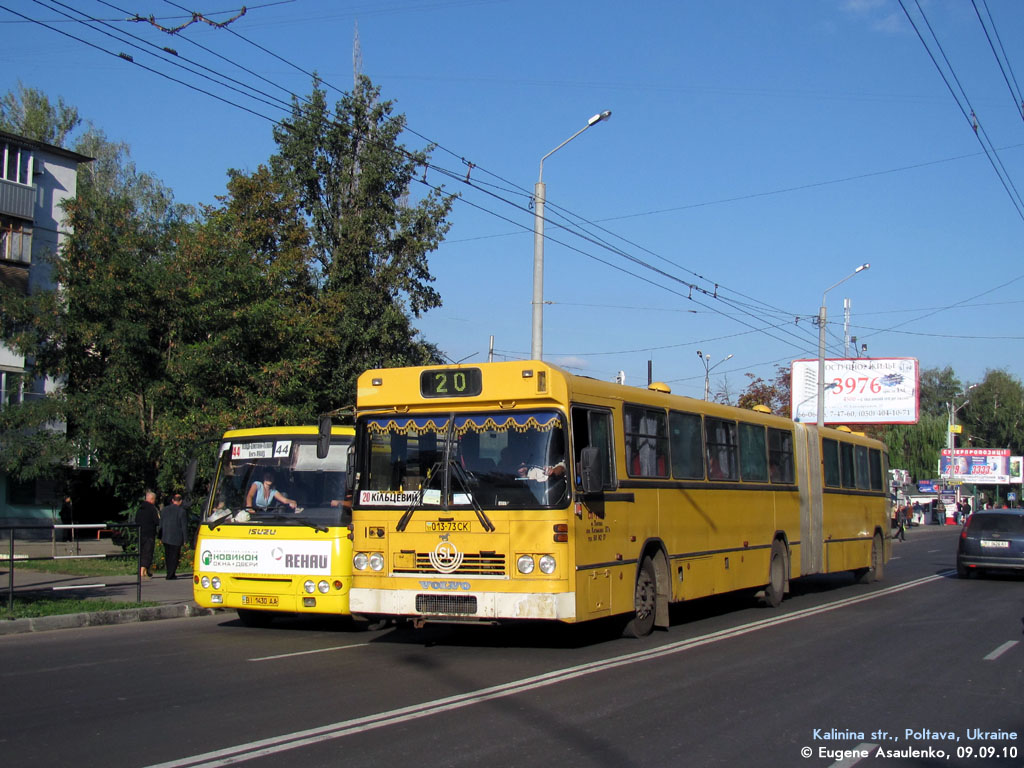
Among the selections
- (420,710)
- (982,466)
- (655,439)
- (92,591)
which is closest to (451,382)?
(655,439)

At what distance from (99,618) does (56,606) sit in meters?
0.86

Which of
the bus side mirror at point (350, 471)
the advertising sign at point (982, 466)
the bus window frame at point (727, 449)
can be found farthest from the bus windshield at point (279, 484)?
the advertising sign at point (982, 466)

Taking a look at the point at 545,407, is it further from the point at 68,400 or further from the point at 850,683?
the point at 68,400

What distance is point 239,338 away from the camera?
882 inches

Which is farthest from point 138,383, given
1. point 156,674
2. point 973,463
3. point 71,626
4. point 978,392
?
point 978,392

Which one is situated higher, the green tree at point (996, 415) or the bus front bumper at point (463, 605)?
the green tree at point (996, 415)

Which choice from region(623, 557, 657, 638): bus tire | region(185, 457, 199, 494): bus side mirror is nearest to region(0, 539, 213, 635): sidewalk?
region(185, 457, 199, 494): bus side mirror

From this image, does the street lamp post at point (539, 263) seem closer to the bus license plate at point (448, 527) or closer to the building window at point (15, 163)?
the bus license plate at point (448, 527)

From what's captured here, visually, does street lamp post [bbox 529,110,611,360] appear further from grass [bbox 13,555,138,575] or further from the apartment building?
the apartment building

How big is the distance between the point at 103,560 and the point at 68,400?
359 centimetres

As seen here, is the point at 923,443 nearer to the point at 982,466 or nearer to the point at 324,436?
the point at 982,466

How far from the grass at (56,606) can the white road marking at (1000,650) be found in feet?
36.4

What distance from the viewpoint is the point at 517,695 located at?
8422 millimetres

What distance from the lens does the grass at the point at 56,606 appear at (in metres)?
13.6
